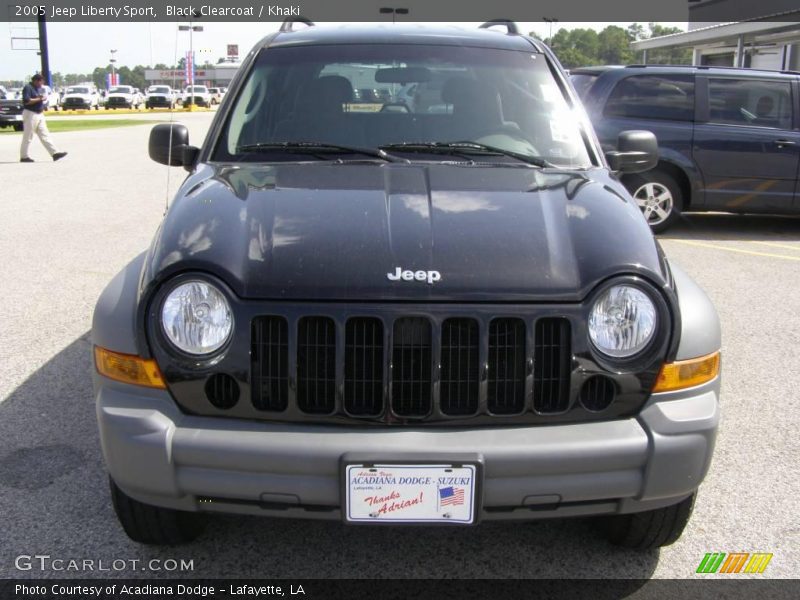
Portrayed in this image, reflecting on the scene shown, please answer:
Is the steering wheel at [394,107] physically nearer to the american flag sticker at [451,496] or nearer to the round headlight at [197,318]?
the round headlight at [197,318]

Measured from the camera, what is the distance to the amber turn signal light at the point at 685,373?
100 inches

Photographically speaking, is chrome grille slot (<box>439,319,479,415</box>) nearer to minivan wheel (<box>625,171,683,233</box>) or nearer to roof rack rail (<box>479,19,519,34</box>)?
roof rack rail (<box>479,19,519,34</box>)

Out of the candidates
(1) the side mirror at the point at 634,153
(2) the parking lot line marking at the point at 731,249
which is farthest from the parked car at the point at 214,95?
(1) the side mirror at the point at 634,153

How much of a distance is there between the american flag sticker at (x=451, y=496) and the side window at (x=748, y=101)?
806cm

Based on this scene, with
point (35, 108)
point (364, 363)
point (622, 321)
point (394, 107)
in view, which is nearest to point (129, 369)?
point (364, 363)

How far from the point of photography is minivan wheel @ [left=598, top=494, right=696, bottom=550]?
9.28 feet

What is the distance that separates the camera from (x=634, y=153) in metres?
4.14

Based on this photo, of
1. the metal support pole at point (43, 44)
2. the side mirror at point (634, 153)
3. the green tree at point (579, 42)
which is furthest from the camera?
the green tree at point (579, 42)

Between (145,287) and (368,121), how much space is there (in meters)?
1.50

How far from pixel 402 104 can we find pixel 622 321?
170 centimetres

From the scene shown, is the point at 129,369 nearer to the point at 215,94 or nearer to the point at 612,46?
the point at 215,94

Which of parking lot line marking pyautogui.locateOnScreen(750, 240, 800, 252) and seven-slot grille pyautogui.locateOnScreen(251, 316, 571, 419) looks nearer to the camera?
seven-slot grille pyautogui.locateOnScreen(251, 316, 571, 419)

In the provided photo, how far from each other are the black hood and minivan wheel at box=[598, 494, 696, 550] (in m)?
0.82

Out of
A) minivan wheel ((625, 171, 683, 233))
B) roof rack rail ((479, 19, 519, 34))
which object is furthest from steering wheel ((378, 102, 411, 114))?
minivan wheel ((625, 171, 683, 233))
